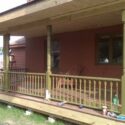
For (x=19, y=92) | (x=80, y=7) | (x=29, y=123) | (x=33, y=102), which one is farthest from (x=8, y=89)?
(x=80, y=7)

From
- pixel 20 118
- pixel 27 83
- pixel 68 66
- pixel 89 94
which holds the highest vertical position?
pixel 68 66

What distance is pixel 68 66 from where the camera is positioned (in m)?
14.4

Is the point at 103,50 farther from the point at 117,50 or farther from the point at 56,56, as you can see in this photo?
the point at 56,56

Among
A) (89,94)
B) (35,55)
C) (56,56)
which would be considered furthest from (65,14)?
(35,55)

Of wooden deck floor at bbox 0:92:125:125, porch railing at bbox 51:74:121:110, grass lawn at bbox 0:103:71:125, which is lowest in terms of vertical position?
grass lawn at bbox 0:103:71:125

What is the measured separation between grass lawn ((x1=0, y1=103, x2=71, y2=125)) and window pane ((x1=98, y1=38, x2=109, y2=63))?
12.2ft

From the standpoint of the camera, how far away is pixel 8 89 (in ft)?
42.5

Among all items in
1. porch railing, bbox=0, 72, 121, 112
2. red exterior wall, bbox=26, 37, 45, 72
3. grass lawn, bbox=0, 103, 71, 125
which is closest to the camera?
porch railing, bbox=0, 72, 121, 112

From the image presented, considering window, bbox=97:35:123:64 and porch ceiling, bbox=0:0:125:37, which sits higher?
porch ceiling, bbox=0:0:125:37

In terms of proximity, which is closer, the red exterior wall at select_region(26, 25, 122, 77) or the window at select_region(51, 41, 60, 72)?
the red exterior wall at select_region(26, 25, 122, 77)

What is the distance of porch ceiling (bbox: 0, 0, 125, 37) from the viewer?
323 inches

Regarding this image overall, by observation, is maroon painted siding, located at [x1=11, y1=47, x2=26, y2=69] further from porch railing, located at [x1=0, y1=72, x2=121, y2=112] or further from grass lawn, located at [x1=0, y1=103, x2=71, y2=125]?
grass lawn, located at [x1=0, y1=103, x2=71, y2=125]

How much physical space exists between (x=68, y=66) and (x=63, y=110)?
5.28 metres

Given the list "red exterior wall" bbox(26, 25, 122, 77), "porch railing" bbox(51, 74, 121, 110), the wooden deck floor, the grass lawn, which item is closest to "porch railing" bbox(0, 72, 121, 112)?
"porch railing" bbox(51, 74, 121, 110)
